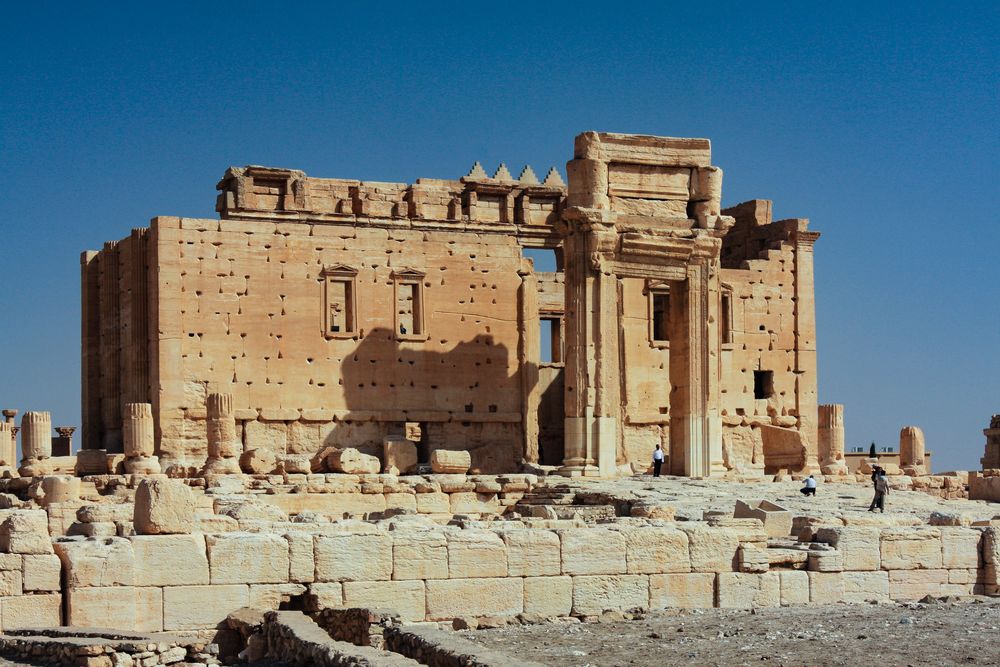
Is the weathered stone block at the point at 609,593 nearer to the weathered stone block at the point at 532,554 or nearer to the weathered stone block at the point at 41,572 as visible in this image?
the weathered stone block at the point at 532,554

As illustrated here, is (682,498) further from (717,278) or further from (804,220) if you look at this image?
(804,220)

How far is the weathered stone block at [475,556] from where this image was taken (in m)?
16.1

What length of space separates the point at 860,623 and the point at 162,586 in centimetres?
646

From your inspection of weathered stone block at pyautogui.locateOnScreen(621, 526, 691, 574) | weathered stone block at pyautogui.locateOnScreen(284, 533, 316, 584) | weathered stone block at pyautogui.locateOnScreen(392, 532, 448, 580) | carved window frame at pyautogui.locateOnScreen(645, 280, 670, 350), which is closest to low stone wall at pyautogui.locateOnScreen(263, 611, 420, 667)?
weathered stone block at pyautogui.locateOnScreen(284, 533, 316, 584)

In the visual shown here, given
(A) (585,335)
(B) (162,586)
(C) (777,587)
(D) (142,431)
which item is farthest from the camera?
(A) (585,335)

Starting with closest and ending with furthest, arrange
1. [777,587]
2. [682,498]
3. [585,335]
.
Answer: [777,587] < [682,498] < [585,335]

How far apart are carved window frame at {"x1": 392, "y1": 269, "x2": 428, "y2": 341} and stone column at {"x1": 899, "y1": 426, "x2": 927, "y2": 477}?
11.3 meters

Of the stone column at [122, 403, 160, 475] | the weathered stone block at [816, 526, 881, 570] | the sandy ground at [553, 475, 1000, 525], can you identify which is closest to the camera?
the weathered stone block at [816, 526, 881, 570]

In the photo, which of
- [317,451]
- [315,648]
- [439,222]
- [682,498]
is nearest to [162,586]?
[315,648]

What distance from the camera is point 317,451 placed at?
32.3m

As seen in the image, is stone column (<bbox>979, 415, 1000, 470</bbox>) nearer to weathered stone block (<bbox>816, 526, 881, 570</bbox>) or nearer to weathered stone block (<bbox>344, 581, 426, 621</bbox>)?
weathered stone block (<bbox>816, 526, 881, 570</bbox>)

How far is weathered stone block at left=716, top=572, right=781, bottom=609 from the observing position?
56.2 ft

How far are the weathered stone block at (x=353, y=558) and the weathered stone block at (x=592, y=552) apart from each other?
1.88m

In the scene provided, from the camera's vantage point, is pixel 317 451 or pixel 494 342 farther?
pixel 494 342
